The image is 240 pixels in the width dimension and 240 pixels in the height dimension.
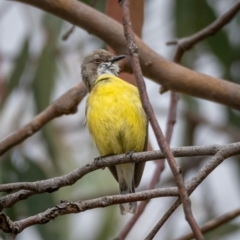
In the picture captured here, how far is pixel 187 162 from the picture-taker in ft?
13.6

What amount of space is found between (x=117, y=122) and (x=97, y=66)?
588mm

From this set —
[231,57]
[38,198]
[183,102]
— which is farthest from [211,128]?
[38,198]

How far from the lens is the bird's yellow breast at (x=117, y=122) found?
2.62 metres

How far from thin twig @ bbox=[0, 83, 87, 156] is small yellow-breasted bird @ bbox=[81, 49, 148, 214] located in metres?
0.08

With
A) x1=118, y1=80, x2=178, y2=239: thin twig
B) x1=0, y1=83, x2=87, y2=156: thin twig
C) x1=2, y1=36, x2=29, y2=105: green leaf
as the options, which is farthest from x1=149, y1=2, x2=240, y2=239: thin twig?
x1=2, y1=36, x2=29, y2=105: green leaf

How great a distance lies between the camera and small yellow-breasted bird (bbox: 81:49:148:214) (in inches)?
103

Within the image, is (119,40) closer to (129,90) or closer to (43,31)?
(129,90)

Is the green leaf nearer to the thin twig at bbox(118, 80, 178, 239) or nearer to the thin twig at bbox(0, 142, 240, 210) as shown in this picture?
the thin twig at bbox(118, 80, 178, 239)

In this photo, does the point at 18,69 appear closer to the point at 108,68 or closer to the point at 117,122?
the point at 108,68

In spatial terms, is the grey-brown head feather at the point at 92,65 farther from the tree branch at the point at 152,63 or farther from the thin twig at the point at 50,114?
the tree branch at the point at 152,63

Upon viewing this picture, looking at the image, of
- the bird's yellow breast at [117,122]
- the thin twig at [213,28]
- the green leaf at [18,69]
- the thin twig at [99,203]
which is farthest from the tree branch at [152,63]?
the green leaf at [18,69]

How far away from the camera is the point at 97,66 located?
316 centimetres

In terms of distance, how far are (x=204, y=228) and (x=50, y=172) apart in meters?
1.12

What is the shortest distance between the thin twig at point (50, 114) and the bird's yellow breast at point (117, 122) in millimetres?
146
